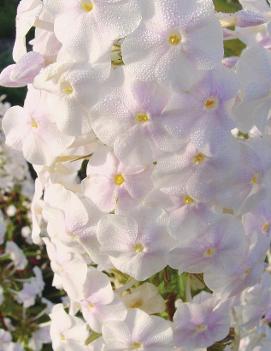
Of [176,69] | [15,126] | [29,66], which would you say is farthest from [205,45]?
[15,126]

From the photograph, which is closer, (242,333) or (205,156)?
(205,156)

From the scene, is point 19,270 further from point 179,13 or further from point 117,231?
point 179,13

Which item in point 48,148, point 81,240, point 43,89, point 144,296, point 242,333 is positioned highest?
point 43,89

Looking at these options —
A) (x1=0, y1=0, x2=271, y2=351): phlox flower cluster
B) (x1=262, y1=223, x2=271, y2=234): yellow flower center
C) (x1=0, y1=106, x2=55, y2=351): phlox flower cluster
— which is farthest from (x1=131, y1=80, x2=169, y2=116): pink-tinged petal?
(x1=0, y1=106, x2=55, y2=351): phlox flower cluster

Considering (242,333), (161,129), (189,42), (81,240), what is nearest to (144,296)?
(81,240)

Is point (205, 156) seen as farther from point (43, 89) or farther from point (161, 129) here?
point (43, 89)

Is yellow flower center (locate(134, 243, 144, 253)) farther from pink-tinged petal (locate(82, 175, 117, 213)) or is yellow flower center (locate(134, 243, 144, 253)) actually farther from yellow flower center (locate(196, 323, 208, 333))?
yellow flower center (locate(196, 323, 208, 333))

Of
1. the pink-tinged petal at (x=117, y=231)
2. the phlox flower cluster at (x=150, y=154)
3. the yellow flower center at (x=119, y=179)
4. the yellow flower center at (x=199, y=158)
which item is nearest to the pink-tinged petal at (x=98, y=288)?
the phlox flower cluster at (x=150, y=154)
